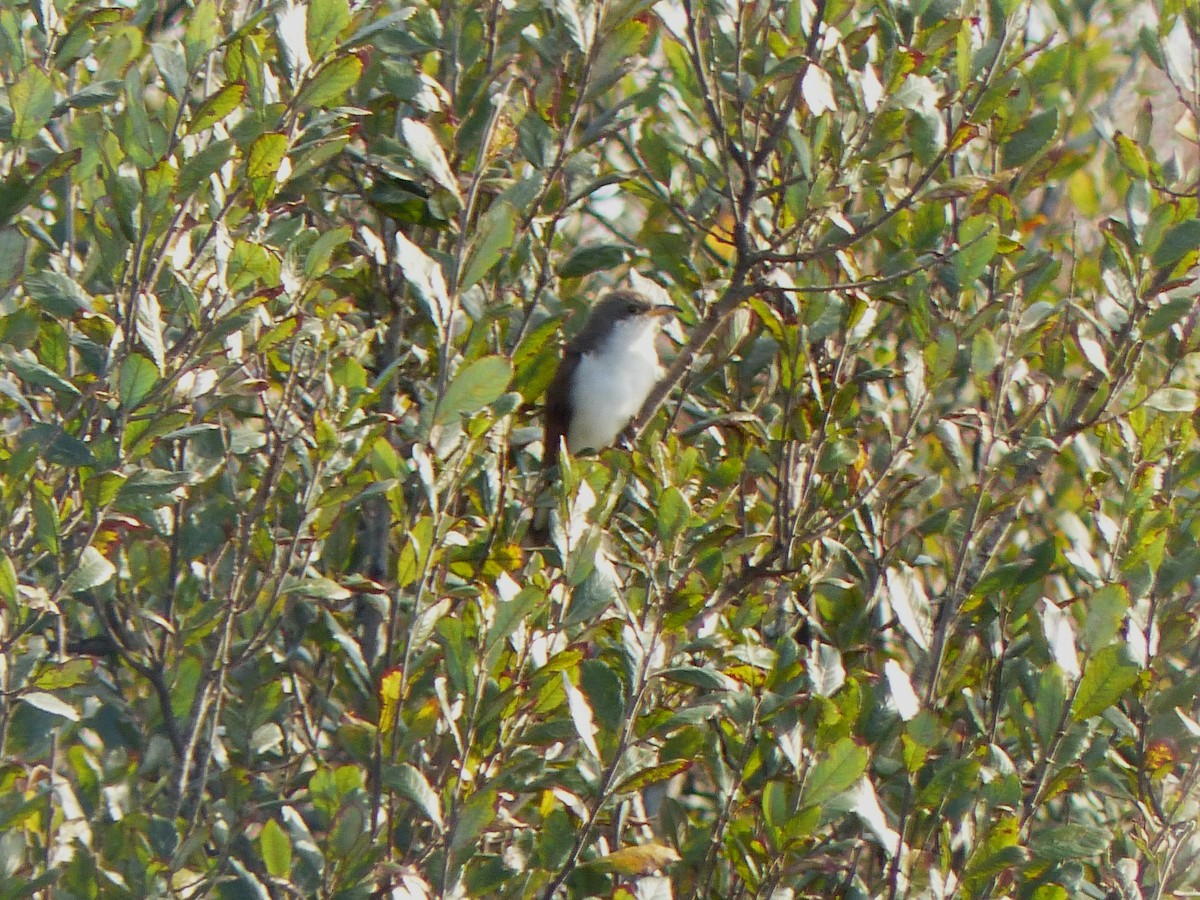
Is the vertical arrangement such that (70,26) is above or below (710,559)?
above

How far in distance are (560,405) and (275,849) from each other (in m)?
3.48

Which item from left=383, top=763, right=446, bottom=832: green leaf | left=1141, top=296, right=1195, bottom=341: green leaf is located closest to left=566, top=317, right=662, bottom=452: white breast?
left=1141, top=296, right=1195, bottom=341: green leaf

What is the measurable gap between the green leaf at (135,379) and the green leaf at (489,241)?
0.53 metres

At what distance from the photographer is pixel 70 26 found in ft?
9.48

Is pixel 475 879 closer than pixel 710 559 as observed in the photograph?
Yes

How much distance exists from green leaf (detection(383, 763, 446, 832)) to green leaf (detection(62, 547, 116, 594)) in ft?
2.07

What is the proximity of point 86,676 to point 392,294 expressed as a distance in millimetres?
1338

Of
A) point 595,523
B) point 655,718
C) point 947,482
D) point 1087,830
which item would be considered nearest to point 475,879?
point 655,718

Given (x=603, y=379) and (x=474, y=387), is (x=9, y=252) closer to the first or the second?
(x=474, y=387)

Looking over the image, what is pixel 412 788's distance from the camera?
90.9 inches

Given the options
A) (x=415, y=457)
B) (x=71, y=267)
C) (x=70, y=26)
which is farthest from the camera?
(x=71, y=267)

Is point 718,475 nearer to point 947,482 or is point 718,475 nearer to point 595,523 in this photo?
point 595,523

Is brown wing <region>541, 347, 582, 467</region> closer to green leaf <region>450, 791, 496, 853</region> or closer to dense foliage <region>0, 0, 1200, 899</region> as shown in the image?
A: dense foliage <region>0, 0, 1200, 899</region>

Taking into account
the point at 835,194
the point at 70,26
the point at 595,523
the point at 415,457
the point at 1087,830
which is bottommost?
the point at 1087,830
